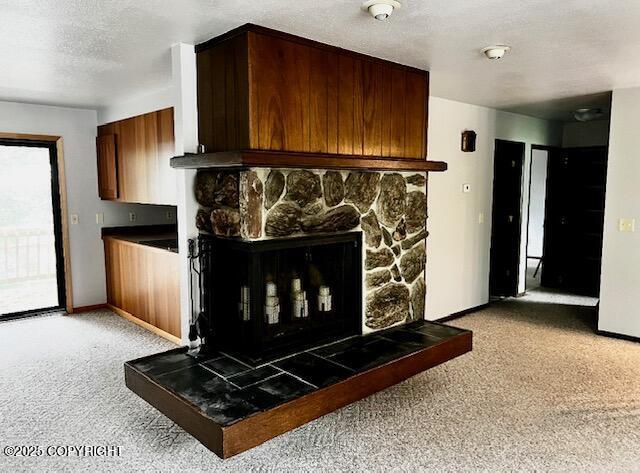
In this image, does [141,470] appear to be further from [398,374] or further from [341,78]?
[341,78]

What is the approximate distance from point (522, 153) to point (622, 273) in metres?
2.04

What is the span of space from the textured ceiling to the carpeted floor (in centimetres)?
229

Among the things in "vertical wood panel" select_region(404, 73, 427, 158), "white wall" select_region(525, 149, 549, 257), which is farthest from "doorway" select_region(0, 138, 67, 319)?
"white wall" select_region(525, 149, 549, 257)

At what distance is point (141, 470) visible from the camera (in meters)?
2.50

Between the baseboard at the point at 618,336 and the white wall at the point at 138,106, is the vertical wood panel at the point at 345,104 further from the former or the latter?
the baseboard at the point at 618,336

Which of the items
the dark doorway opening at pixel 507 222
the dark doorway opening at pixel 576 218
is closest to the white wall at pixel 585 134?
the dark doorway opening at pixel 576 218

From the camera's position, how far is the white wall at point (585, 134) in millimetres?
6328

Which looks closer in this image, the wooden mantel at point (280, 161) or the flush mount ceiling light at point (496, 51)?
the wooden mantel at point (280, 161)

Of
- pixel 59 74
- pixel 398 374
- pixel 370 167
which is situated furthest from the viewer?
pixel 59 74

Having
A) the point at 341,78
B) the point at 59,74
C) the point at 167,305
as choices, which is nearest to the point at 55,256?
the point at 167,305

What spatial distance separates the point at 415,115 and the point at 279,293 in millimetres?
1730

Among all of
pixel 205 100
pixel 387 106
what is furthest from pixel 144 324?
pixel 387 106

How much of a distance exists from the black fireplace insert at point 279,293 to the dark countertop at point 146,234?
78.2 inches

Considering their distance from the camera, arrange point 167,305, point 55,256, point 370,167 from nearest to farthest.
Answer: point 370,167
point 167,305
point 55,256
